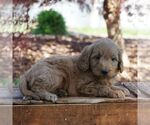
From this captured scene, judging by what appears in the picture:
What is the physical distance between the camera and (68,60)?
4.46 feet

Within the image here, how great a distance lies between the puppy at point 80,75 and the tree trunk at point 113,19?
3.99 ft

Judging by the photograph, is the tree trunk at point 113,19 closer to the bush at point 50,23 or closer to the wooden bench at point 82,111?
the bush at point 50,23

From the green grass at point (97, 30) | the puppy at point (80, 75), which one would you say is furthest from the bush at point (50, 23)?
the puppy at point (80, 75)

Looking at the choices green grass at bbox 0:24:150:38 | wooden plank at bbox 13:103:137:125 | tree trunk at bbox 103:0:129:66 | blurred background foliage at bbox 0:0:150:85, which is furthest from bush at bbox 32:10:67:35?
wooden plank at bbox 13:103:137:125

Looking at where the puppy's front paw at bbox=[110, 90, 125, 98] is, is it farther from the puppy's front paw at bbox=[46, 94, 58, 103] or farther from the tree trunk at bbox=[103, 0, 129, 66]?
the tree trunk at bbox=[103, 0, 129, 66]

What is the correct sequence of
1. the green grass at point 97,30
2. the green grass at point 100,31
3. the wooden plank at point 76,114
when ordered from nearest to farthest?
the wooden plank at point 76,114 → the green grass at point 97,30 → the green grass at point 100,31

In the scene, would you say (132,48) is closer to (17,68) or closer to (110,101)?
(17,68)

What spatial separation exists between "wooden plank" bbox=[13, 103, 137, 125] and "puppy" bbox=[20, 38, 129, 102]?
41mm

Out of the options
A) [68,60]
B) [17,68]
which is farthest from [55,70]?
[17,68]

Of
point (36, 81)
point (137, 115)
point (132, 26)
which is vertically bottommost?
point (137, 115)

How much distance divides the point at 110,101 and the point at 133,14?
119 centimetres

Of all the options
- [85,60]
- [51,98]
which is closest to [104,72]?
[85,60]

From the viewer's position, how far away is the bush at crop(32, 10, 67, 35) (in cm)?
275

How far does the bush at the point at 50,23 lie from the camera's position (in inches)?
108
